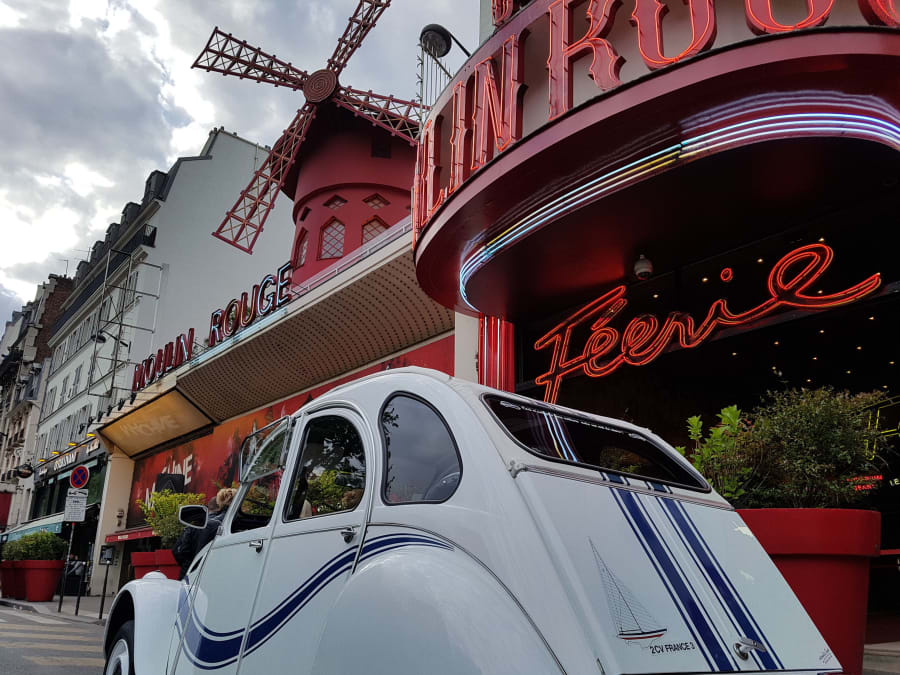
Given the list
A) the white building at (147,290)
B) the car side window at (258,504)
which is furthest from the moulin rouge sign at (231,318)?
the car side window at (258,504)

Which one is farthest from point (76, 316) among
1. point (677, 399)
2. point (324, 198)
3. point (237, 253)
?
point (677, 399)

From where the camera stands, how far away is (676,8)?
8094mm

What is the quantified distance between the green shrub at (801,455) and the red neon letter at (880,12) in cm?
311

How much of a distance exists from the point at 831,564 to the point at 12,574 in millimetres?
20308

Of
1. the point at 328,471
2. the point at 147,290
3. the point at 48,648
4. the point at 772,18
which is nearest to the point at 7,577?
the point at 147,290

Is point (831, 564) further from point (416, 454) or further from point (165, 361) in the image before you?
point (165, 361)

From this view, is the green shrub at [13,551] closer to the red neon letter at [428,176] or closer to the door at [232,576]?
the red neon letter at [428,176]

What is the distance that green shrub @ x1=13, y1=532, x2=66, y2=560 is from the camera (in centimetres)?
1842

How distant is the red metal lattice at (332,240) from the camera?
2081 centimetres

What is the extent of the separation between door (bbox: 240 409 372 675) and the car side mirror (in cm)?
95

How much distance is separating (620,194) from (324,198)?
15.3 meters

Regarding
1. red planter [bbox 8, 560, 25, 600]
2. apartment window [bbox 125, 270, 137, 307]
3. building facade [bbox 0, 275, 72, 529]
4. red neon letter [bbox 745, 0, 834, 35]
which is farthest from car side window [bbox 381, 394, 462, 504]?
building facade [bbox 0, 275, 72, 529]

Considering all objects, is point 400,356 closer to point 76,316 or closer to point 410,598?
point 410,598

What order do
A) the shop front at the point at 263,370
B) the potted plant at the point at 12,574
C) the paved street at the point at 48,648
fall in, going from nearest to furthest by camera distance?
1. the paved street at the point at 48,648
2. the shop front at the point at 263,370
3. the potted plant at the point at 12,574
